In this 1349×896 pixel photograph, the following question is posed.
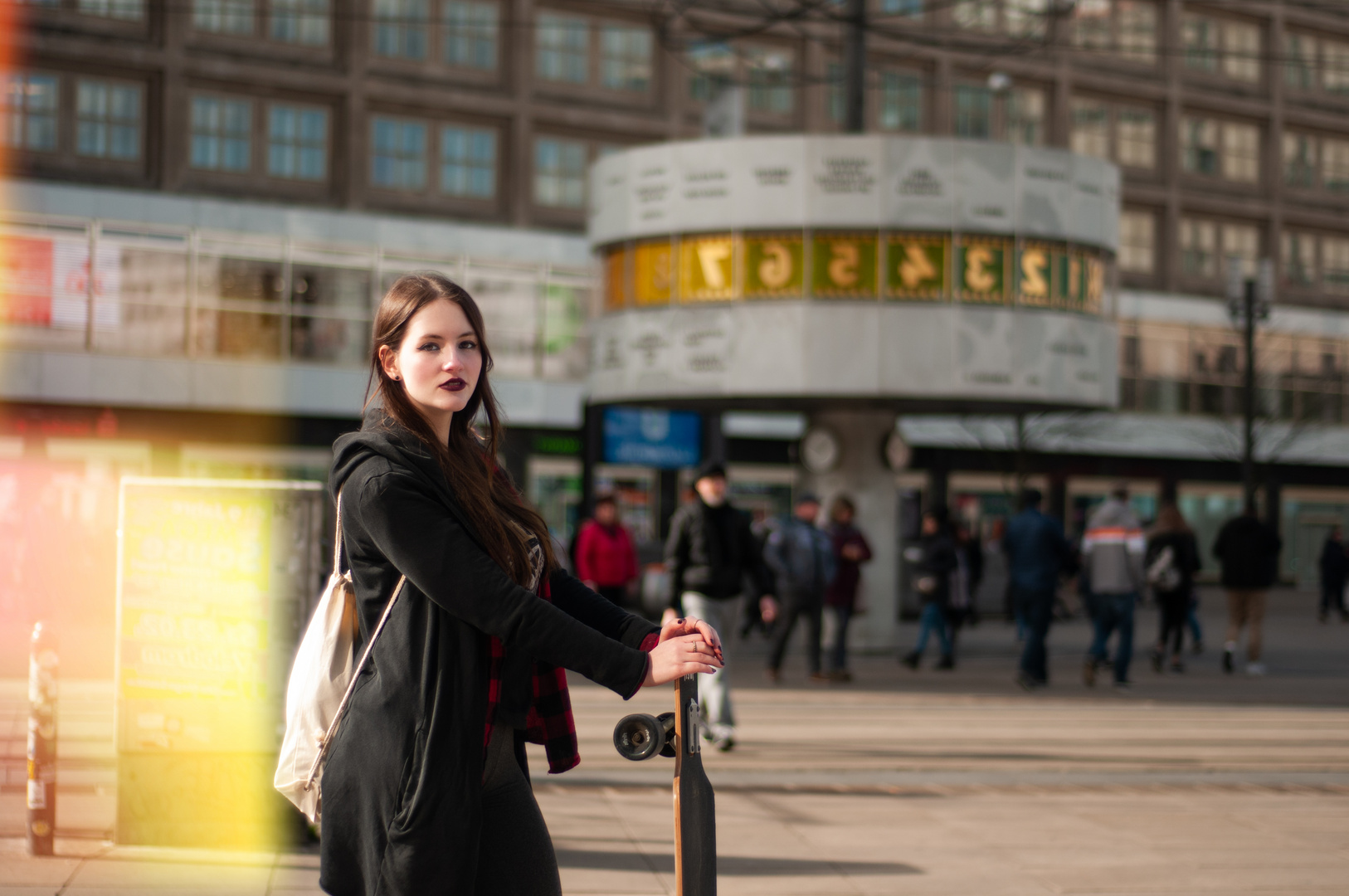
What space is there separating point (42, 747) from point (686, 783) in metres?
4.52

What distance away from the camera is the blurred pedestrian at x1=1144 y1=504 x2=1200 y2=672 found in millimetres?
16875

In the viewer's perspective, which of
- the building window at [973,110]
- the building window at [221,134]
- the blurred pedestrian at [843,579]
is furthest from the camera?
the building window at [973,110]

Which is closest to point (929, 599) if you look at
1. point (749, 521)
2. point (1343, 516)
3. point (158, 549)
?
point (749, 521)

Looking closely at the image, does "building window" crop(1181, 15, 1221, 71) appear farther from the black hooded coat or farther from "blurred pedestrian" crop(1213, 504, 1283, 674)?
the black hooded coat

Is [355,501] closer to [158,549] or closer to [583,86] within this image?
[158,549]

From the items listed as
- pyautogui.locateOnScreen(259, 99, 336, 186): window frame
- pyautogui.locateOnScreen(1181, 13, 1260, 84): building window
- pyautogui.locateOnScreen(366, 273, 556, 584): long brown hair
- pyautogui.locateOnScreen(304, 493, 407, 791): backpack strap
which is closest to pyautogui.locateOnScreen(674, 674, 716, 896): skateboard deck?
pyautogui.locateOnScreen(366, 273, 556, 584): long brown hair

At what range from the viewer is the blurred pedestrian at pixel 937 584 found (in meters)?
17.1

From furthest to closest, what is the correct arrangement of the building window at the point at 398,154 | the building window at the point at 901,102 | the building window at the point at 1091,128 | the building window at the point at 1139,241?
1. the building window at the point at 1139,241
2. the building window at the point at 1091,128
3. the building window at the point at 901,102
4. the building window at the point at 398,154

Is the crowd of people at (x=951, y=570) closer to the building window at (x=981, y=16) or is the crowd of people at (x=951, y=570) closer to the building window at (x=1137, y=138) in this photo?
the building window at (x=981, y=16)

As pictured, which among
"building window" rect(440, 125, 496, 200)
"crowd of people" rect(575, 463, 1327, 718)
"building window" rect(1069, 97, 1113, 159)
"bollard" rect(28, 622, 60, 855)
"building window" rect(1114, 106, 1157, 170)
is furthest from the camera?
"building window" rect(1114, 106, 1157, 170)

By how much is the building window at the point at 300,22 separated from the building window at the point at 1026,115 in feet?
60.1

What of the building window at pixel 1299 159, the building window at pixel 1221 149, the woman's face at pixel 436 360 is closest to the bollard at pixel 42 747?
the woman's face at pixel 436 360

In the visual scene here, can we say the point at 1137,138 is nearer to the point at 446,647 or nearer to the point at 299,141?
the point at 299,141

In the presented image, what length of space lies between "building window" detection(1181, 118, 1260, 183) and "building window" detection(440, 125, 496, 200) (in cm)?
2094
